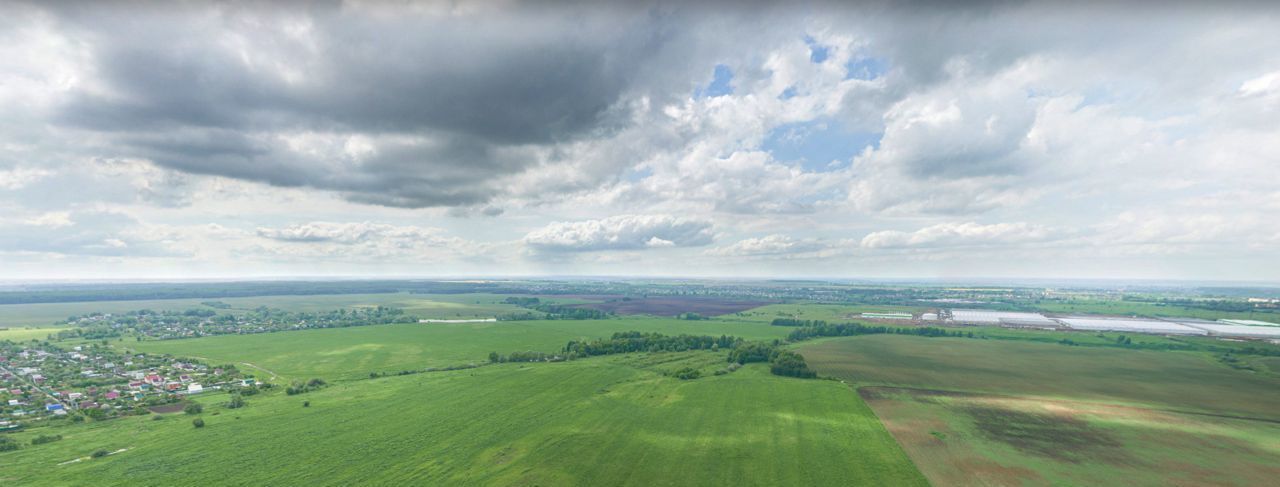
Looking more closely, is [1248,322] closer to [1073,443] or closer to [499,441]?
[1073,443]

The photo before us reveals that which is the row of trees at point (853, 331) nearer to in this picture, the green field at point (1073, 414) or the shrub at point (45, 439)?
the green field at point (1073, 414)

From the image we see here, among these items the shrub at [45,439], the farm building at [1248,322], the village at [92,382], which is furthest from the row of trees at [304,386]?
the farm building at [1248,322]

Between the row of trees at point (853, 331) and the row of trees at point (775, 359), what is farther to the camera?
the row of trees at point (853, 331)

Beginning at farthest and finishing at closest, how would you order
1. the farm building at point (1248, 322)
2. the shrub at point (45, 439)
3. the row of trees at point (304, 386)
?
the farm building at point (1248, 322) < the row of trees at point (304, 386) < the shrub at point (45, 439)

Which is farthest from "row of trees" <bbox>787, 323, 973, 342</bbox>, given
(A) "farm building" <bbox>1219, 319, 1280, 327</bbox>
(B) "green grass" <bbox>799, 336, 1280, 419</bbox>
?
(A) "farm building" <bbox>1219, 319, 1280, 327</bbox>

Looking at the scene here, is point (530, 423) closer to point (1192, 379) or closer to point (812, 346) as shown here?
point (812, 346)

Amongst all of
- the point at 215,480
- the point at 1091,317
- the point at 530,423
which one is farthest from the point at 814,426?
the point at 1091,317

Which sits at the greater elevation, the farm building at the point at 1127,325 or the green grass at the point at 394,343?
the farm building at the point at 1127,325

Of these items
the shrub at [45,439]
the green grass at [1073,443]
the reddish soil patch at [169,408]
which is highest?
the shrub at [45,439]

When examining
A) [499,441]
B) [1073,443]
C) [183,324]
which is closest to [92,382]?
[499,441]
